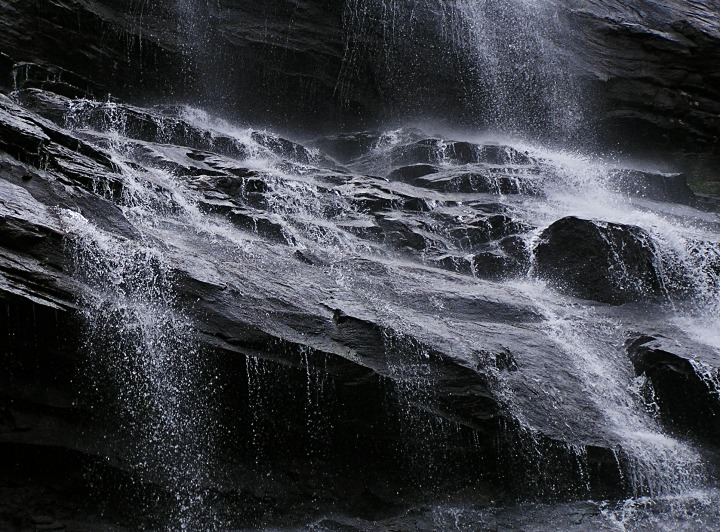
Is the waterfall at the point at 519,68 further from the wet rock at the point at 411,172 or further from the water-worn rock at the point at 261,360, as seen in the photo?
the water-worn rock at the point at 261,360

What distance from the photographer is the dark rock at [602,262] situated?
12424 millimetres

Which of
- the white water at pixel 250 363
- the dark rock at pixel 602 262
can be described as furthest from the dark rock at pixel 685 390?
the dark rock at pixel 602 262

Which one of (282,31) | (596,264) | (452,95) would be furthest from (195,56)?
(596,264)

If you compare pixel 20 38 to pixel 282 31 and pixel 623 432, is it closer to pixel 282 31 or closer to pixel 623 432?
pixel 282 31

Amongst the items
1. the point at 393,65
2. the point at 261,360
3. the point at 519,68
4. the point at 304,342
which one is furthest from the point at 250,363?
the point at 519,68

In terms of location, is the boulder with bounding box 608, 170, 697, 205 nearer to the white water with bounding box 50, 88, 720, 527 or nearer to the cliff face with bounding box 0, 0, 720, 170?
the white water with bounding box 50, 88, 720, 527

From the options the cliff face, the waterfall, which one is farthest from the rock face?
the waterfall

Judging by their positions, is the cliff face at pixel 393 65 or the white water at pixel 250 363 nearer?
the white water at pixel 250 363

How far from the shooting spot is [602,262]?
12.5 m

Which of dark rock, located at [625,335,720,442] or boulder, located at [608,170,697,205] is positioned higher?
boulder, located at [608,170,697,205]

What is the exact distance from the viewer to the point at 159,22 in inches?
733

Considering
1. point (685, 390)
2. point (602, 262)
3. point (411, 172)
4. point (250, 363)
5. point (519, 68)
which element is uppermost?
point (519, 68)

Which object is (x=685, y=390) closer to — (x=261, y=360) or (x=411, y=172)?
(x=261, y=360)

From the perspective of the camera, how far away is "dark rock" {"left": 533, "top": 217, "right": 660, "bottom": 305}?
12424mm
